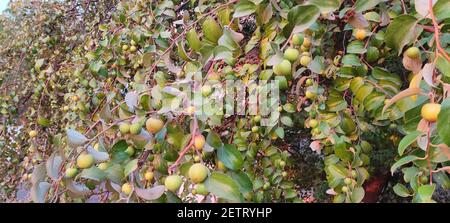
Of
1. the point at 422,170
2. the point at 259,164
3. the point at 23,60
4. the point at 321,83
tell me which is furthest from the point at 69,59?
the point at 422,170

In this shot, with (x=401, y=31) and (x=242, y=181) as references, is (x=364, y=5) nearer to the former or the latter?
(x=401, y=31)

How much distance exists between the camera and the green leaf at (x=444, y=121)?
1.36ft

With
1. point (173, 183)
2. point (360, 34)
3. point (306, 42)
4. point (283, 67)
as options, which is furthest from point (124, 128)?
point (360, 34)

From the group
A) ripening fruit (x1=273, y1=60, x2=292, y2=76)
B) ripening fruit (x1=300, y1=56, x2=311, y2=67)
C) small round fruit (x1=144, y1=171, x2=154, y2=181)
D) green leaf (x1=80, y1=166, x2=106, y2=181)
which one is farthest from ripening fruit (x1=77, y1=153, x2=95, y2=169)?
ripening fruit (x1=300, y1=56, x2=311, y2=67)

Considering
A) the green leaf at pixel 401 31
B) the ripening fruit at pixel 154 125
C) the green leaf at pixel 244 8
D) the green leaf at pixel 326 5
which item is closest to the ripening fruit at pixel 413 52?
the green leaf at pixel 401 31

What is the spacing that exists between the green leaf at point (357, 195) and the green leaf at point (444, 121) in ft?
1.21

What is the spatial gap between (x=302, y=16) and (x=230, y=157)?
9.5 inches

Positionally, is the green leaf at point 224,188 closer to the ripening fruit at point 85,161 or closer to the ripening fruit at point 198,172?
the ripening fruit at point 198,172

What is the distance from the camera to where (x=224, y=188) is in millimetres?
527

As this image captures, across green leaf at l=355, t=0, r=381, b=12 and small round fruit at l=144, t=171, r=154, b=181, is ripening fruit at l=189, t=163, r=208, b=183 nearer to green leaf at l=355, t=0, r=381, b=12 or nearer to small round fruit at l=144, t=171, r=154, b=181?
small round fruit at l=144, t=171, r=154, b=181

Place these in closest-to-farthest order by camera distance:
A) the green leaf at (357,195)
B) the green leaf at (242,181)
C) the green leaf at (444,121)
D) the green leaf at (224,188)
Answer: the green leaf at (444,121)
the green leaf at (224,188)
the green leaf at (242,181)
the green leaf at (357,195)

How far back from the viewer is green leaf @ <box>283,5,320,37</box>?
591 millimetres

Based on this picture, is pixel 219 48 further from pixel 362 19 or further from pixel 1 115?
pixel 1 115
